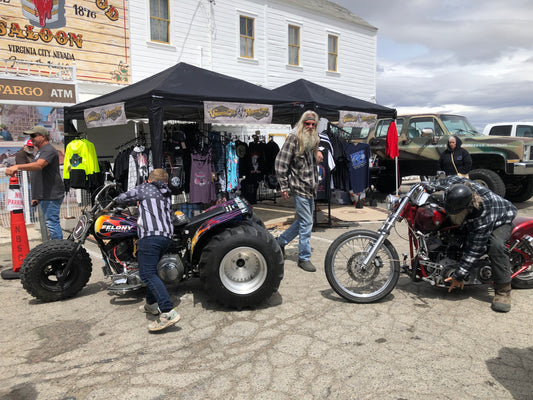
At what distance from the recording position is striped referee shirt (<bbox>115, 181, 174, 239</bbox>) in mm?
3508

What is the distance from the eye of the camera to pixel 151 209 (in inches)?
139

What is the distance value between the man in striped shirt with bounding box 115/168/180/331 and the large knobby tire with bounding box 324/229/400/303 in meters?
1.53

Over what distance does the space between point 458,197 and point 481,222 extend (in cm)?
40

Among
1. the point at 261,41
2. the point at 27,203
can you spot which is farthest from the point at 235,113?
the point at 261,41

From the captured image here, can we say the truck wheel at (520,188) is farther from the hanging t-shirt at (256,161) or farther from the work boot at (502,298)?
the work boot at (502,298)

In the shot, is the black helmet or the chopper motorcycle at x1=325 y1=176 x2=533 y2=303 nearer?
the black helmet

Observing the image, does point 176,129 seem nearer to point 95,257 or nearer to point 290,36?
point 95,257

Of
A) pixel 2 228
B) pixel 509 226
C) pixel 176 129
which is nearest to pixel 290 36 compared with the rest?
pixel 176 129

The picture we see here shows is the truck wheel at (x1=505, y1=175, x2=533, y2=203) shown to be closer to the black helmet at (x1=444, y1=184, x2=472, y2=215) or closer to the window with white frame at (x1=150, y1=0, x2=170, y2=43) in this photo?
the black helmet at (x1=444, y1=184, x2=472, y2=215)

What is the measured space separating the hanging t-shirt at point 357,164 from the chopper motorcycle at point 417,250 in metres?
3.86

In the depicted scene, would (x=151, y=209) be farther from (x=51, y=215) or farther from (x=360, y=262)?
(x=51, y=215)

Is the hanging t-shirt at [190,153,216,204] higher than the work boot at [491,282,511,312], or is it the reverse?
the hanging t-shirt at [190,153,216,204]

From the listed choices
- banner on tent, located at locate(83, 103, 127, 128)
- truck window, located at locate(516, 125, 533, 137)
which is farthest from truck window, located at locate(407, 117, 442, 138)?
banner on tent, located at locate(83, 103, 127, 128)

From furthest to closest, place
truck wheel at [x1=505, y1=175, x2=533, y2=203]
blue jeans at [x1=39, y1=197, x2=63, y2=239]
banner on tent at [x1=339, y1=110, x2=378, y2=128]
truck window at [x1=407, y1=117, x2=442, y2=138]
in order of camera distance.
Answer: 1. truck window at [x1=407, y1=117, x2=442, y2=138]
2. truck wheel at [x1=505, y1=175, x2=533, y2=203]
3. banner on tent at [x1=339, y1=110, x2=378, y2=128]
4. blue jeans at [x1=39, y1=197, x2=63, y2=239]
